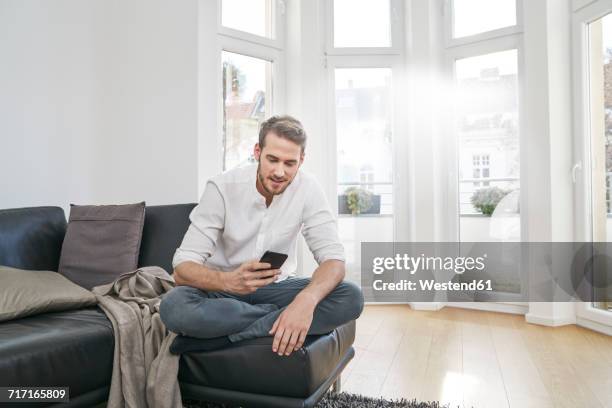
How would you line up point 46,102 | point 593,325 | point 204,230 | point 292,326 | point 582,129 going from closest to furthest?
point 292,326
point 204,230
point 46,102
point 593,325
point 582,129

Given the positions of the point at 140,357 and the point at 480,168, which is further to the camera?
the point at 480,168

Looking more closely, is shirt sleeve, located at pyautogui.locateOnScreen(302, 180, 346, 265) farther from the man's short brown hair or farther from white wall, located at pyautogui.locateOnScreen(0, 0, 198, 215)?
white wall, located at pyautogui.locateOnScreen(0, 0, 198, 215)

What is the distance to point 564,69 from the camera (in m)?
3.30

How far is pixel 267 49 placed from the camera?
12.7ft

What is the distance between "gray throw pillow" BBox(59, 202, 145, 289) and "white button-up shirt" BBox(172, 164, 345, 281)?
603 mm

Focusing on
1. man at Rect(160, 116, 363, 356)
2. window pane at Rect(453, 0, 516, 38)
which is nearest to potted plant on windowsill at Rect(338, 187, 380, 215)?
window pane at Rect(453, 0, 516, 38)

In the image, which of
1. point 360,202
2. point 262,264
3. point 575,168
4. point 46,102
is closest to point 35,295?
point 262,264

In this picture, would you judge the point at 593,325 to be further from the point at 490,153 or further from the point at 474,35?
the point at 474,35

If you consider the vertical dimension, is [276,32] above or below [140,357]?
above

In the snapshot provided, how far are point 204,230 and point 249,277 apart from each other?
0.29 m

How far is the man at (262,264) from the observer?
156cm

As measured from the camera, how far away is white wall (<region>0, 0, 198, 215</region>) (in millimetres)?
2861

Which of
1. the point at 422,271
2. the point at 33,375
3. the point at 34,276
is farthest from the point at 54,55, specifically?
the point at 422,271

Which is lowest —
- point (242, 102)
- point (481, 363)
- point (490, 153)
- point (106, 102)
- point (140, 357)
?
point (481, 363)
